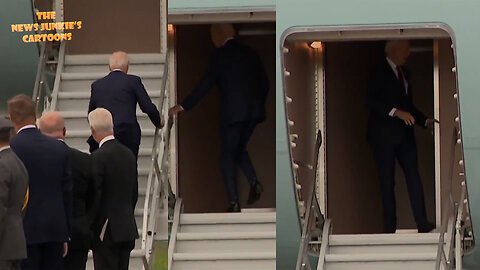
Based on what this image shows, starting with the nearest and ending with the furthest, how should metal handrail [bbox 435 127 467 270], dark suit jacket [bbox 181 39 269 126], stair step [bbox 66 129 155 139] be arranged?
metal handrail [bbox 435 127 467 270] < dark suit jacket [bbox 181 39 269 126] < stair step [bbox 66 129 155 139]

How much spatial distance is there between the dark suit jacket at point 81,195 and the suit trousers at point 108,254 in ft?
0.40

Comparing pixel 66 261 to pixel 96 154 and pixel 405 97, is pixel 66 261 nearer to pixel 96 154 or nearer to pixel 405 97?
pixel 96 154

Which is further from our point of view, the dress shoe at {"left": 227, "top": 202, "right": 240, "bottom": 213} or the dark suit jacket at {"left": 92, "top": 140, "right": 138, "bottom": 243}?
the dress shoe at {"left": 227, "top": 202, "right": 240, "bottom": 213}

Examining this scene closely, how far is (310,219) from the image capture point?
1148 cm

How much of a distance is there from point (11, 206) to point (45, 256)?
2.76ft

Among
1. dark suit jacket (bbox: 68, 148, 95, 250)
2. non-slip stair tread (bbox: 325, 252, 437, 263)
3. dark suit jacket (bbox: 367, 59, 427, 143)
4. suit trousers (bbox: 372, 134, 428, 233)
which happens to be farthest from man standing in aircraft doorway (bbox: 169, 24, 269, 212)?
dark suit jacket (bbox: 68, 148, 95, 250)

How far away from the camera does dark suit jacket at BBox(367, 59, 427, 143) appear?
12.3 m

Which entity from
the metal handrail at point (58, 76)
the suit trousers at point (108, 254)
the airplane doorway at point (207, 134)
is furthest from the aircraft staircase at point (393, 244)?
the metal handrail at point (58, 76)

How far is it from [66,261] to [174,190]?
244 cm

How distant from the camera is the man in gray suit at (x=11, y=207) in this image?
938 cm

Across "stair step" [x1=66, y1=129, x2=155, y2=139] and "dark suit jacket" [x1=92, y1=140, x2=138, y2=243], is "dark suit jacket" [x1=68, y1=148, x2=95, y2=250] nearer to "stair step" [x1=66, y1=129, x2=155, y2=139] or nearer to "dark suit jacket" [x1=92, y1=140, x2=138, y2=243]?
"dark suit jacket" [x1=92, y1=140, x2=138, y2=243]

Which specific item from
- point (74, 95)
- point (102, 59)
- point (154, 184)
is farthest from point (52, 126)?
point (102, 59)

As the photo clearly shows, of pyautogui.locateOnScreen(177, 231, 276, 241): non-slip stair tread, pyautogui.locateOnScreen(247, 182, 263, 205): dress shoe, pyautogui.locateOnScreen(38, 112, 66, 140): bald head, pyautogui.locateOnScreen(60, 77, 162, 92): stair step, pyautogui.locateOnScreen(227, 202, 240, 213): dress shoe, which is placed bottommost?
pyautogui.locateOnScreen(177, 231, 276, 241): non-slip stair tread

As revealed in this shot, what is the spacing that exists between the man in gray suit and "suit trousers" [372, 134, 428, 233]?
368 cm
